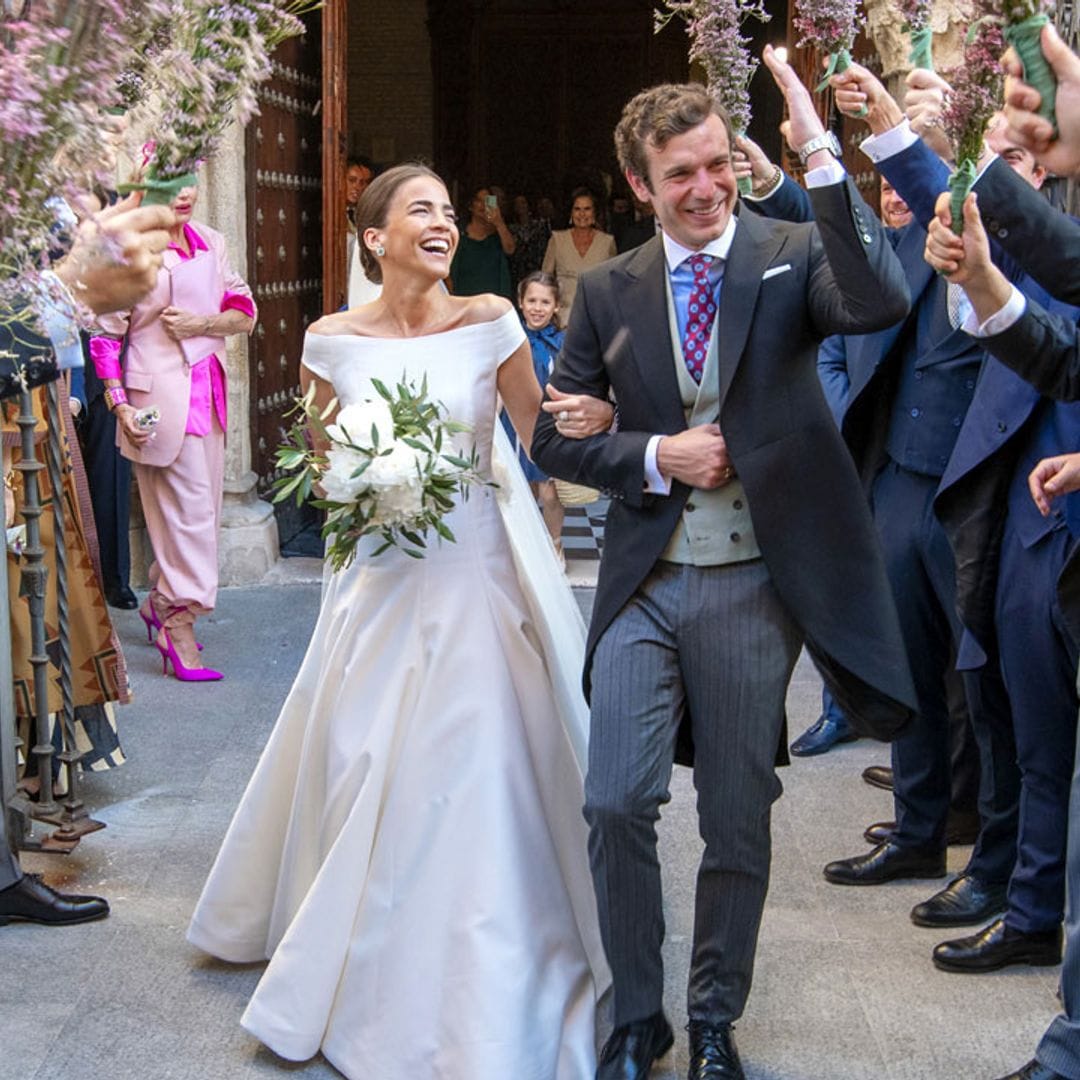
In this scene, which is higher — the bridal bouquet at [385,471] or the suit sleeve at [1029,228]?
the suit sleeve at [1029,228]

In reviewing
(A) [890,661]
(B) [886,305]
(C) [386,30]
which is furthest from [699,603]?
(C) [386,30]

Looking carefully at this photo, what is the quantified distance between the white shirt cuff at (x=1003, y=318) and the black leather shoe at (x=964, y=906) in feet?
6.04

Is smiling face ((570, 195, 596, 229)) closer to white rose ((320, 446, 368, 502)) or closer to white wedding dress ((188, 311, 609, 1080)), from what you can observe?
white wedding dress ((188, 311, 609, 1080))

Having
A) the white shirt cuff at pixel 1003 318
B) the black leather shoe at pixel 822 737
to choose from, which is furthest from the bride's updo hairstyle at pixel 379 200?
the black leather shoe at pixel 822 737

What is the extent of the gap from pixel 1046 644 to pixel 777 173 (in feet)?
5.38

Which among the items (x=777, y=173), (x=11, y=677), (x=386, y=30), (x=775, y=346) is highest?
(x=386, y=30)

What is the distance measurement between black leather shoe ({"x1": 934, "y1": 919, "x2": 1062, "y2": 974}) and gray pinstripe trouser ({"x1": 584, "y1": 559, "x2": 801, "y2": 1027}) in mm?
909

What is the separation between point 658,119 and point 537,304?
5440mm

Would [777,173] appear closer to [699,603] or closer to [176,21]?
[699,603]

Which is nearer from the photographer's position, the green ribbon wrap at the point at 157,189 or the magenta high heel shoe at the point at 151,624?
the green ribbon wrap at the point at 157,189

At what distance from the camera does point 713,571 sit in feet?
12.4

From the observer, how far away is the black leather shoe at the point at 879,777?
6.01m

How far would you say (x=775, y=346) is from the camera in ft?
12.3

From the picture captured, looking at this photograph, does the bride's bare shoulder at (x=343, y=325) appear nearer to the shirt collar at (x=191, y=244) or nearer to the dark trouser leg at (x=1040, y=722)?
the dark trouser leg at (x=1040, y=722)
